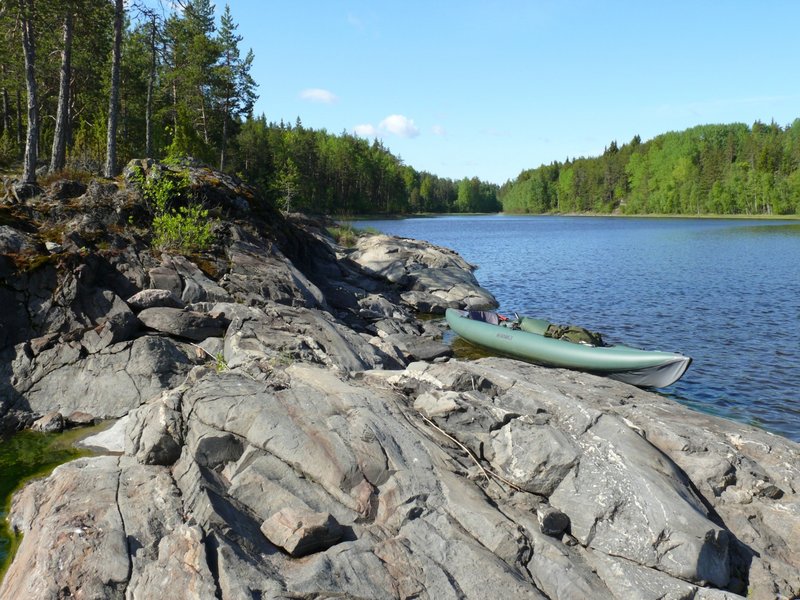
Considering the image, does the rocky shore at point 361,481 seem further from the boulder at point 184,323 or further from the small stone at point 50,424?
the boulder at point 184,323

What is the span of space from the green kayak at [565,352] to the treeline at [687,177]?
113888 millimetres

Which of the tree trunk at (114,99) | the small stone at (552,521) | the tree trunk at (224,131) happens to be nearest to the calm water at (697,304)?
the small stone at (552,521)

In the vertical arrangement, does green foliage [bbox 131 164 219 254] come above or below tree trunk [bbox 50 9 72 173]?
below

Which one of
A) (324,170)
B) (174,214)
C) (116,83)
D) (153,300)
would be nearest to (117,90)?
(116,83)

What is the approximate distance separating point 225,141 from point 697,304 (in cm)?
3832

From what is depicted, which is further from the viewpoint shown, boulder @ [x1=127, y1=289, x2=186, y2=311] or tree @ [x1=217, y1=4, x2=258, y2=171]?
tree @ [x1=217, y1=4, x2=258, y2=171]

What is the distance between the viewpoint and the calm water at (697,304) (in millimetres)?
14688

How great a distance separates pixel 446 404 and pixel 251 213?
50.0ft

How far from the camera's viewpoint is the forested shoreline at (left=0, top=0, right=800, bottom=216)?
2377 cm

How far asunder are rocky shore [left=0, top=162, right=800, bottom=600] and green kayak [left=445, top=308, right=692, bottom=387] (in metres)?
2.44

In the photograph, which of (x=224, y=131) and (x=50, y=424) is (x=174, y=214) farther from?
(x=224, y=131)

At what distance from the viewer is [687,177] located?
132125 mm

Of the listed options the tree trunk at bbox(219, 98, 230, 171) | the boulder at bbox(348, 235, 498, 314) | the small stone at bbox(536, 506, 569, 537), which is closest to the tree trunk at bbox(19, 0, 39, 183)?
the boulder at bbox(348, 235, 498, 314)

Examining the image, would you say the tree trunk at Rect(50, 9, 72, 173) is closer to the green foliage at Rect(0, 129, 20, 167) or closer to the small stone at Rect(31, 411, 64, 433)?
the green foliage at Rect(0, 129, 20, 167)
